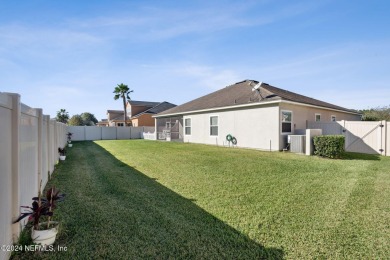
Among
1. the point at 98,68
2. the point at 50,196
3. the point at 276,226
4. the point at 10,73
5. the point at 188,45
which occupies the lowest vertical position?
the point at 276,226

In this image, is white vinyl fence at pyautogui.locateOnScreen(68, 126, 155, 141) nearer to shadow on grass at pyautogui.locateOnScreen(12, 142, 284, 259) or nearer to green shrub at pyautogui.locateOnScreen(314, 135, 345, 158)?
green shrub at pyautogui.locateOnScreen(314, 135, 345, 158)

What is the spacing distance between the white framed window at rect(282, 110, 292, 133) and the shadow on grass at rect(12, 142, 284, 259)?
9607mm

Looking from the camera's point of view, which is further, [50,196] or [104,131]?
[104,131]

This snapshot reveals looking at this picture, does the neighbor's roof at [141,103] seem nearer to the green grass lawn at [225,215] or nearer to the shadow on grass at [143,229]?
the green grass lawn at [225,215]

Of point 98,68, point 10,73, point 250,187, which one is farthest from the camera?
point 98,68

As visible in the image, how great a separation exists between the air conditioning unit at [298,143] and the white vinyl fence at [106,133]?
60.8 ft

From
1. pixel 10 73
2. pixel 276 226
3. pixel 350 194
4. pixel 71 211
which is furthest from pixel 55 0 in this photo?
pixel 350 194

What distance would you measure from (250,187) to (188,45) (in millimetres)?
9338

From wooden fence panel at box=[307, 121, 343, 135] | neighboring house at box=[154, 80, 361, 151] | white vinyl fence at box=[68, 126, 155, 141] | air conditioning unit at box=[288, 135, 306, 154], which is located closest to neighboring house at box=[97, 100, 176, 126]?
white vinyl fence at box=[68, 126, 155, 141]

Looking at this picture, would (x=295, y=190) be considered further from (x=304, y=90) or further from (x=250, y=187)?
(x=304, y=90)

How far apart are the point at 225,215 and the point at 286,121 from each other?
1044cm

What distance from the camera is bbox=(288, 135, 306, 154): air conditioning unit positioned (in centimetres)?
1159

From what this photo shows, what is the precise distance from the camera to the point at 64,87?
17.9 m

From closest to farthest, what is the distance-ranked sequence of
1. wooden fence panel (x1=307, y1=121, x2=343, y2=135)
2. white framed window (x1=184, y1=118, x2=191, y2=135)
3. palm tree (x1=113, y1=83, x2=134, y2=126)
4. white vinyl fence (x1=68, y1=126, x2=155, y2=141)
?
wooden fence panel (x1=307, y1=121, x2=343, y2=135), white framed window (x1=184, y1=118, x2=191, y2=135), white vinyl fence (x1=68, y1=126, x2=155, y2=141), palm tree (x1=113, y1=83, x2=134, y2=126)
